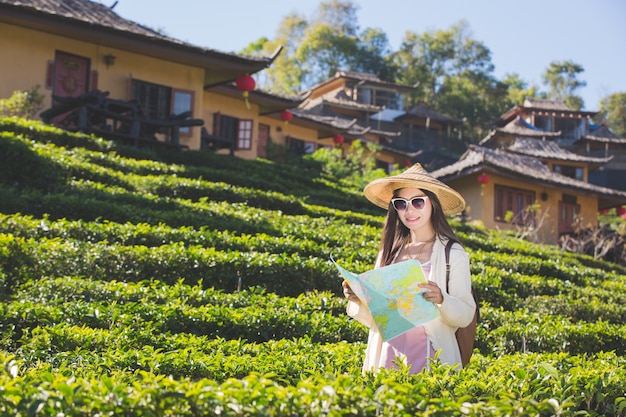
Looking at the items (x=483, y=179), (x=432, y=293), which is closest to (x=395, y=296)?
(x=432, y=293)

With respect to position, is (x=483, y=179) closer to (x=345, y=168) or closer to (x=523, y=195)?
(x=523, y=195)

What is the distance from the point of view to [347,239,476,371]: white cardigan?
3922 mm

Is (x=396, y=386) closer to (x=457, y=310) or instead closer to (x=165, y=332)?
(x=457, y=310)

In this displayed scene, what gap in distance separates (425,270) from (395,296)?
44 centimetres

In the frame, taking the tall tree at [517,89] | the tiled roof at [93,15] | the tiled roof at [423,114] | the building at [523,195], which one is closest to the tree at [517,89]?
the tall tree at [517,89]

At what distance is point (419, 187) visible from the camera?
4312 millimetres

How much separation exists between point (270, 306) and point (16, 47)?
43.5 feet

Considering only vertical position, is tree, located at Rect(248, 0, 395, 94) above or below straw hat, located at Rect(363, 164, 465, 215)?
above

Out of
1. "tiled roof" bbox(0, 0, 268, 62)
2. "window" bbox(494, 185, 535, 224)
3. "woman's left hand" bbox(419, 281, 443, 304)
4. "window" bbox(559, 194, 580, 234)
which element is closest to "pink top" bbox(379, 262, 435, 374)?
"woman's left hand" bbox(419, 281, 443, 304)

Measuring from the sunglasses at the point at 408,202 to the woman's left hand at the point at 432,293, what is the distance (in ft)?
1.99

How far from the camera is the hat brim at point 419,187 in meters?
4.30

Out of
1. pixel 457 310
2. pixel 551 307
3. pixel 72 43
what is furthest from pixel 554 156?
pixel 457 310

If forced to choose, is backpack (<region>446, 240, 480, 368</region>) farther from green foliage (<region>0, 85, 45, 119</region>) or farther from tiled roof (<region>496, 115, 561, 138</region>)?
tiled roof (<region>496, 115, 561, 138</region>)

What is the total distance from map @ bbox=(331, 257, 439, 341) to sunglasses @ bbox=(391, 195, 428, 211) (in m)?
0.57
